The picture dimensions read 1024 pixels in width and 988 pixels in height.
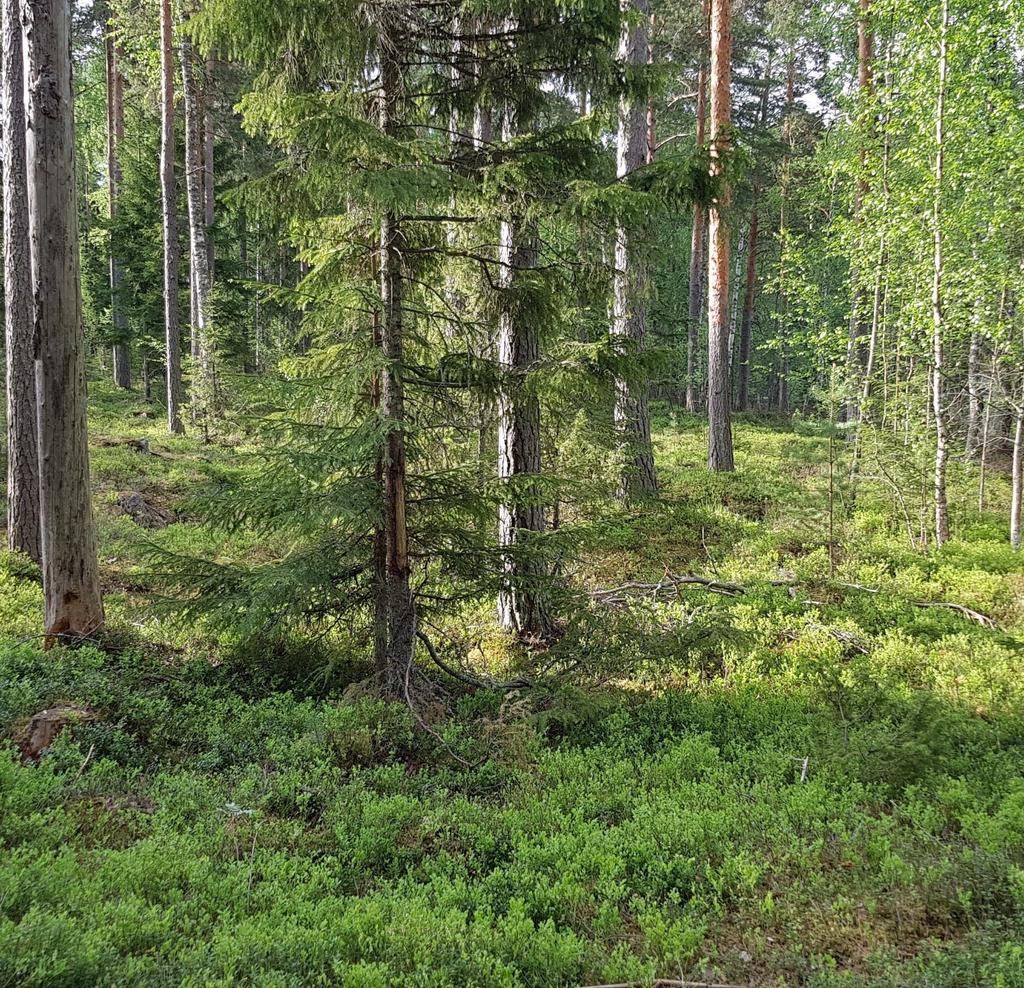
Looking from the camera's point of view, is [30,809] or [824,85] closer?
[30,809]

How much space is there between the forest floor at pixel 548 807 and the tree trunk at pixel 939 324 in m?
2.14

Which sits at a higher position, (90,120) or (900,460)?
(90,120)

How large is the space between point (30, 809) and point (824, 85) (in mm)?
29570

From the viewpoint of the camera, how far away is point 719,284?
13125mm

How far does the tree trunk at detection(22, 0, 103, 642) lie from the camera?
18.2ft

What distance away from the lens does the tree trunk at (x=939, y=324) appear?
9.53 metres

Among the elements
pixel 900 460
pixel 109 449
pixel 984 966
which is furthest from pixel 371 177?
pixel 109 449

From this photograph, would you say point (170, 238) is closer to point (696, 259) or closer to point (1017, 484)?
point (696, 259)

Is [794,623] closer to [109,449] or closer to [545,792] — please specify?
[545,792]

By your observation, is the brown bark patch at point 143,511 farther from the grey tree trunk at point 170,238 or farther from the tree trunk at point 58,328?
the grey tree trunk at point 170,238

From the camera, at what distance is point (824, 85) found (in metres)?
23.5

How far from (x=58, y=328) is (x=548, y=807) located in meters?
5.75

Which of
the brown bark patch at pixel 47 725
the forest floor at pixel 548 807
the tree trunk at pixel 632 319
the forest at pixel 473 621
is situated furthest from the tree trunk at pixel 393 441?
the tree trunk at pixel 632 319

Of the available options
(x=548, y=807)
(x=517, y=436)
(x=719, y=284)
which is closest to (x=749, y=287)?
(x=719, y=284)
